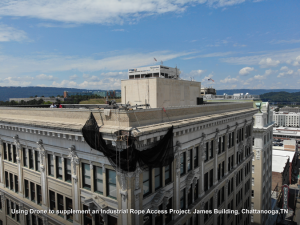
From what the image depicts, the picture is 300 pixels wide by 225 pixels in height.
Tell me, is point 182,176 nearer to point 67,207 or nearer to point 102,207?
point 102,207

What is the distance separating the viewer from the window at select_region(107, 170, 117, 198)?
15.0 m

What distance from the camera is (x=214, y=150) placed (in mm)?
24625

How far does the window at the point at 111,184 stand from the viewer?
49.3 ft

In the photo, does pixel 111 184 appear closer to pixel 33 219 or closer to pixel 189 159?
pixel 189 159

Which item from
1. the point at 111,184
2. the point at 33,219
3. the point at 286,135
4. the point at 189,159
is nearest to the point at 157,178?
the point at 111,184

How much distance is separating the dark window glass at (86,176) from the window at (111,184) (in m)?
2.02

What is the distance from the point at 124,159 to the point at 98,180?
13.5 ft

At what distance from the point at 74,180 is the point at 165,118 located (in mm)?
8414

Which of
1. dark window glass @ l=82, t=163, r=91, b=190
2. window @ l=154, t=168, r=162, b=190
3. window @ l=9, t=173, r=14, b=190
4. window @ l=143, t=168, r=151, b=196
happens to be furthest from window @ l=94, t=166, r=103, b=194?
window @ l=9, t=173, r=14, b=190

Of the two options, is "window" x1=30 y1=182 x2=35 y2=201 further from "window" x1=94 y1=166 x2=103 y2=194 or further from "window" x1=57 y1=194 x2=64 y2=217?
"window" x1=94 y1=166 x2=103 y2=194

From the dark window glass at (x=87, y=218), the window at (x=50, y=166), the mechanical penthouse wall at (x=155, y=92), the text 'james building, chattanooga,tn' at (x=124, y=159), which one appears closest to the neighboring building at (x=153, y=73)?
the mechanical penthouse wall at (x=155, y=92)

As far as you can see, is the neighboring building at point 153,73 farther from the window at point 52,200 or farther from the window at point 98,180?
the window at point 98,180

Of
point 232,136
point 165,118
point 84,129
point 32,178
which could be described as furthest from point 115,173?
point 232,136

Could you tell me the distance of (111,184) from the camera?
15.3m
